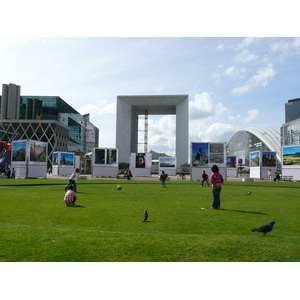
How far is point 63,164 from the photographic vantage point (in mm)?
61594

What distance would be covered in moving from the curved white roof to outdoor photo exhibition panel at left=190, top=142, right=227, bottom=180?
3278 inches

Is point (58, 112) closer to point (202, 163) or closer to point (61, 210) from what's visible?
point (202, 163)

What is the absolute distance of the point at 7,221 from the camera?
927 centimetres

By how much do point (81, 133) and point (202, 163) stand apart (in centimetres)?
9877

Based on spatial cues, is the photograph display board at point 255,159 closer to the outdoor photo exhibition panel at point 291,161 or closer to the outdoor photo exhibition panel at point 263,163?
the outdoor photo exhibition panel at point 263,163

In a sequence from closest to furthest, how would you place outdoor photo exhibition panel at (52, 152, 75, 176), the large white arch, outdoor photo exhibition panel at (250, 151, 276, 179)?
1. outdoor photo exhibition panel at (250, 151, 276, 179)
2. outdoor photo exhibition panel at (52, 152, 75, 176)
3. the large white arch

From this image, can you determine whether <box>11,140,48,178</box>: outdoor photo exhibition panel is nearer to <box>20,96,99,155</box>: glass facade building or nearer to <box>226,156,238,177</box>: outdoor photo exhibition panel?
<box>226,156,238,177</box>: outdoor photo exhibition panel

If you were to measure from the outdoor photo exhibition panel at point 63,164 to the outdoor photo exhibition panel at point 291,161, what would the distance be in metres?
41.5

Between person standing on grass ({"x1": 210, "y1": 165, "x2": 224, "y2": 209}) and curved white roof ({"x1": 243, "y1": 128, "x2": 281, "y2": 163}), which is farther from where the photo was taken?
curved white roof ({"x1": 243, "y1": 128, "x2": 281, "y2": 163})

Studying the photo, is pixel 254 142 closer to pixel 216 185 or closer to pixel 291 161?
pixel 291 161

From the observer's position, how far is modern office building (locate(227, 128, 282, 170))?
121 meters

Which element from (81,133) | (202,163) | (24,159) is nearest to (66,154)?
(24,159)

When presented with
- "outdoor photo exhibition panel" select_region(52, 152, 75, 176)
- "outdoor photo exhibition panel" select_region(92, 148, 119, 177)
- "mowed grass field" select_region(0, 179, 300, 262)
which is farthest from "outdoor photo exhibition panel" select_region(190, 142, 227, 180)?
"mowed grass field" select_region(0, 179, 300, 262)

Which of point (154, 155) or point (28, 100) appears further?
point (154, 155)
